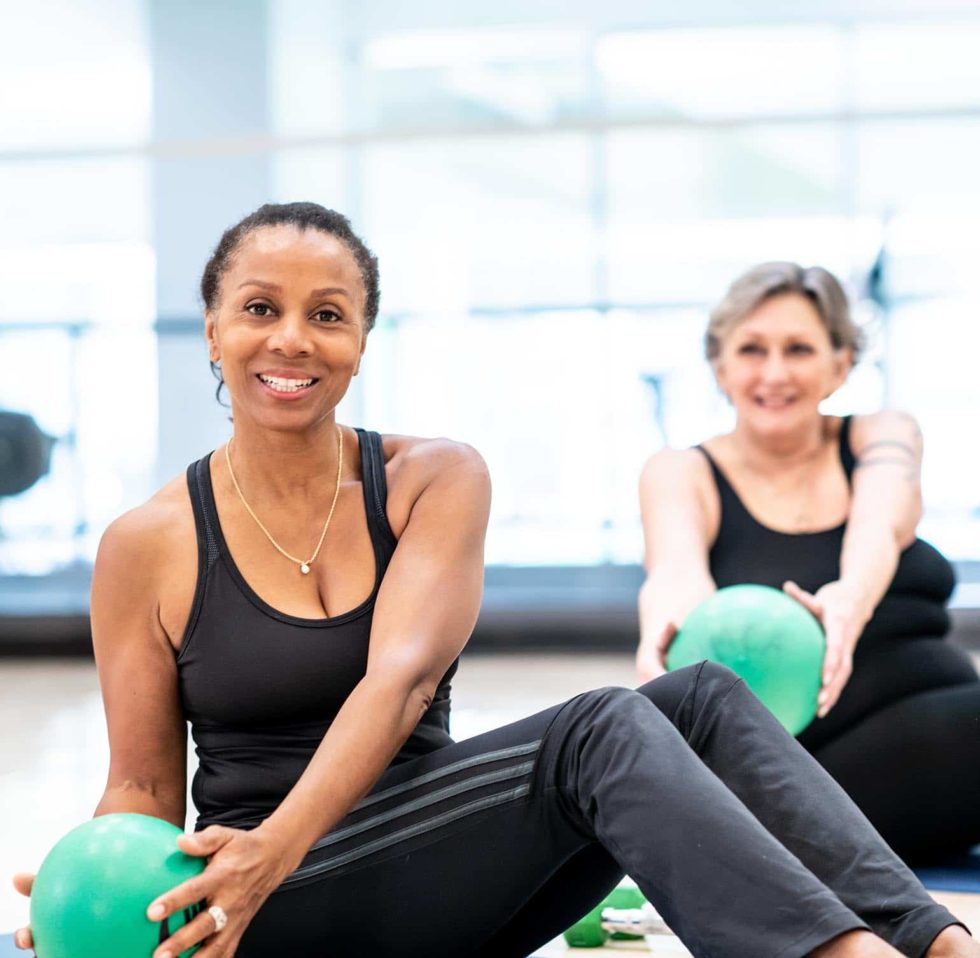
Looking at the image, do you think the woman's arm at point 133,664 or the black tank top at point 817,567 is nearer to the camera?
the woman's arm at point 133,664

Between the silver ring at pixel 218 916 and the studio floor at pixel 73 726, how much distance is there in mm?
797

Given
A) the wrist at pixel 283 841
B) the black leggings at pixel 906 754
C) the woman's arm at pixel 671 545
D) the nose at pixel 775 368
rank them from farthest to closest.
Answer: the nose at pixel 775 368 < the black leggings at pixel 906 754 < the woman's arm at pixel 671 545 < the wrist at pixel 283 841

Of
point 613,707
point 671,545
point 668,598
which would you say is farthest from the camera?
point 671,545

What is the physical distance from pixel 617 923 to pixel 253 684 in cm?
82

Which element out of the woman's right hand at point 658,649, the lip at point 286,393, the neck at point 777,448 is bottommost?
the woman's right hand at point 658,649

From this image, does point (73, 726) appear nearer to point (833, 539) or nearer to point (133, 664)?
point (833, 539)

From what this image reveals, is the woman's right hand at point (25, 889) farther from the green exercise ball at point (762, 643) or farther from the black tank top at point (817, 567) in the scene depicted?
the black tank top at point (817, 567)

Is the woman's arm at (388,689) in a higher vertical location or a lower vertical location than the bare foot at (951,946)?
higher

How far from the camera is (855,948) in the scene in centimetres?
134

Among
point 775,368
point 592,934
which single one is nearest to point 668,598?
point 775,368

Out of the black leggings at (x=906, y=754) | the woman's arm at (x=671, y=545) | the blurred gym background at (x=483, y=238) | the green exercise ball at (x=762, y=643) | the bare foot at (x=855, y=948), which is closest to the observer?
the bare foot at (x=855, y=948)

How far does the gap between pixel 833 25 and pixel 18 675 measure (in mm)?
4419

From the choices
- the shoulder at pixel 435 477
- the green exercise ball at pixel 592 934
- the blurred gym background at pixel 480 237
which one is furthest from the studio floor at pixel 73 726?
the shoulder at pixel 435 477

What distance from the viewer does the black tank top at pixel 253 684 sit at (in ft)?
5.52
